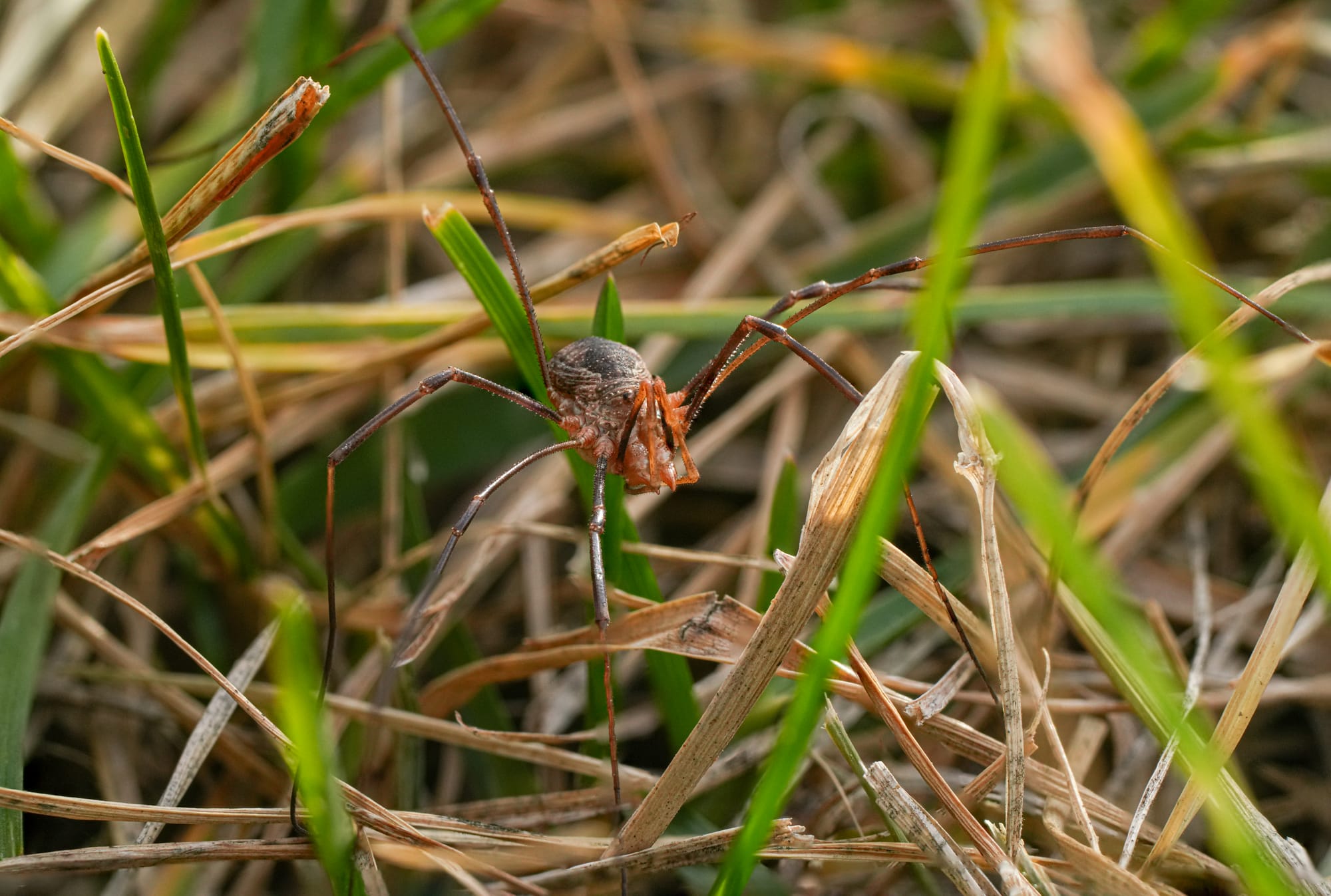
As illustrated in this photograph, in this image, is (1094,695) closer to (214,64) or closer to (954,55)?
(954,55)

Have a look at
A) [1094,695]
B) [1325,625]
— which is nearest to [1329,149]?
[1325,625]

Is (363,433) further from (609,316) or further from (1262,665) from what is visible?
(1262,665)

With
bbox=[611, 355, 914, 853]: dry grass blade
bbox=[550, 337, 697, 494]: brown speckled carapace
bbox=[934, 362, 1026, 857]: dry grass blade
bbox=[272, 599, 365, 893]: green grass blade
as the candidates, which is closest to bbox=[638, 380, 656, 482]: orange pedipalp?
bbox=[550, 337, 697, 494]: brown speckled carapace

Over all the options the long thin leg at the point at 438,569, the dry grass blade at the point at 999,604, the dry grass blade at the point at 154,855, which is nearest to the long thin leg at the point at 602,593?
the long thin leg at the point at 438,569

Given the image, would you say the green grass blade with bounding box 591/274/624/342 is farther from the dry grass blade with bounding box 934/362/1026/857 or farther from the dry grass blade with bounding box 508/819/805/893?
the dry grass blade with bounding box 508/819/805/893

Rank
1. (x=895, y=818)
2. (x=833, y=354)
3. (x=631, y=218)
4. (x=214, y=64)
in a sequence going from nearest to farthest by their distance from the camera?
→ (x=895, y=818) < (x=833, y=354) < (x=631, y=218) < (x=214, y=64)

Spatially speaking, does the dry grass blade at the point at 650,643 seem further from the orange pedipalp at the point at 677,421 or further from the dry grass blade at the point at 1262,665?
the dry grass blade at the point at 1262,665
